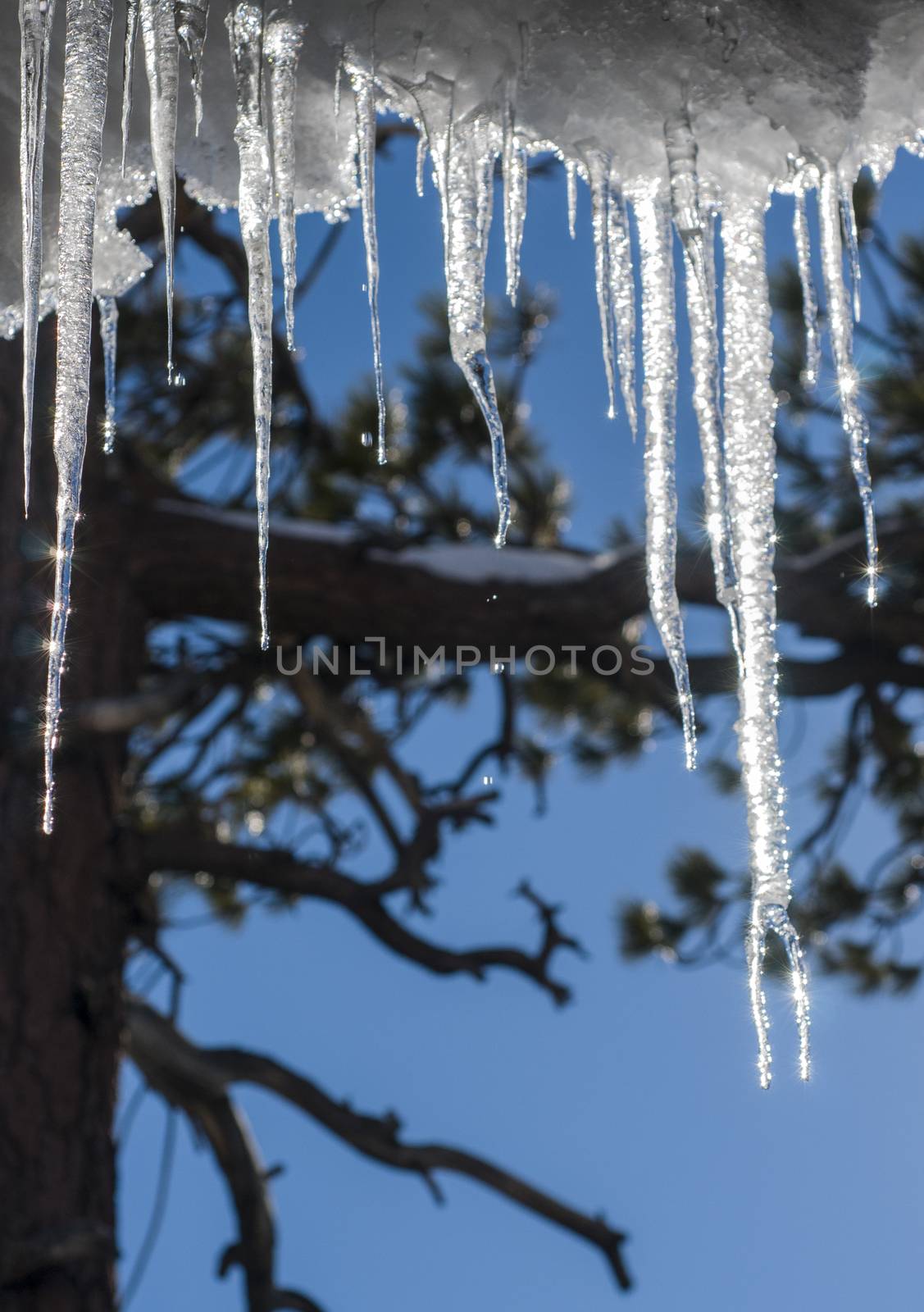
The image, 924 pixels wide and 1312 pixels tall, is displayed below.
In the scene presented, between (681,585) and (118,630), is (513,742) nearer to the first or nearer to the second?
(681,585)

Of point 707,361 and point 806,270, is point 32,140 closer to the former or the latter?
point 707,361

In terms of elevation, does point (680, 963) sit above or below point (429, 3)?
below

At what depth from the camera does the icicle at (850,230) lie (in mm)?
999

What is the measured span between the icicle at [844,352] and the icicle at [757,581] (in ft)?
0.22

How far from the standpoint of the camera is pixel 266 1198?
290 cm

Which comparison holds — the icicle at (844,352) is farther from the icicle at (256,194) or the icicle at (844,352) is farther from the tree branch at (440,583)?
the tree branch at (440,583)

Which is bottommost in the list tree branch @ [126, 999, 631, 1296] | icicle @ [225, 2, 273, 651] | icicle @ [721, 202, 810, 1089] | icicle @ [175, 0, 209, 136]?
tree branch @ [126, 999, 631, 1296]

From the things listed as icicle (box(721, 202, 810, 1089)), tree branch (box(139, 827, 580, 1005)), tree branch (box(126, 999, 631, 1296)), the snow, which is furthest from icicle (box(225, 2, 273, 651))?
tree branch (box(126, 999, 631, 1296))

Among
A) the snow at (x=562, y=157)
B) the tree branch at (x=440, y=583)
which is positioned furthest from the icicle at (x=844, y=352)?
the tree branch at (x=440, y=583)

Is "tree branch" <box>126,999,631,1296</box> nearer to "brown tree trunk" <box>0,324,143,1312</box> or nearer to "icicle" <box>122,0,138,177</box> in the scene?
"brown tree trunk" <box>0,324,143,1312</box>

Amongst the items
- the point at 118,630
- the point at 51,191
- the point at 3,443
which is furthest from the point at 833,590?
the point at 51,191

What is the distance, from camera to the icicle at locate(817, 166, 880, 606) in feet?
3.50

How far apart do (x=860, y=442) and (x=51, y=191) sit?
0.74 meters

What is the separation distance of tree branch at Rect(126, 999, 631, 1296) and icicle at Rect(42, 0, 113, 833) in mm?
1992
